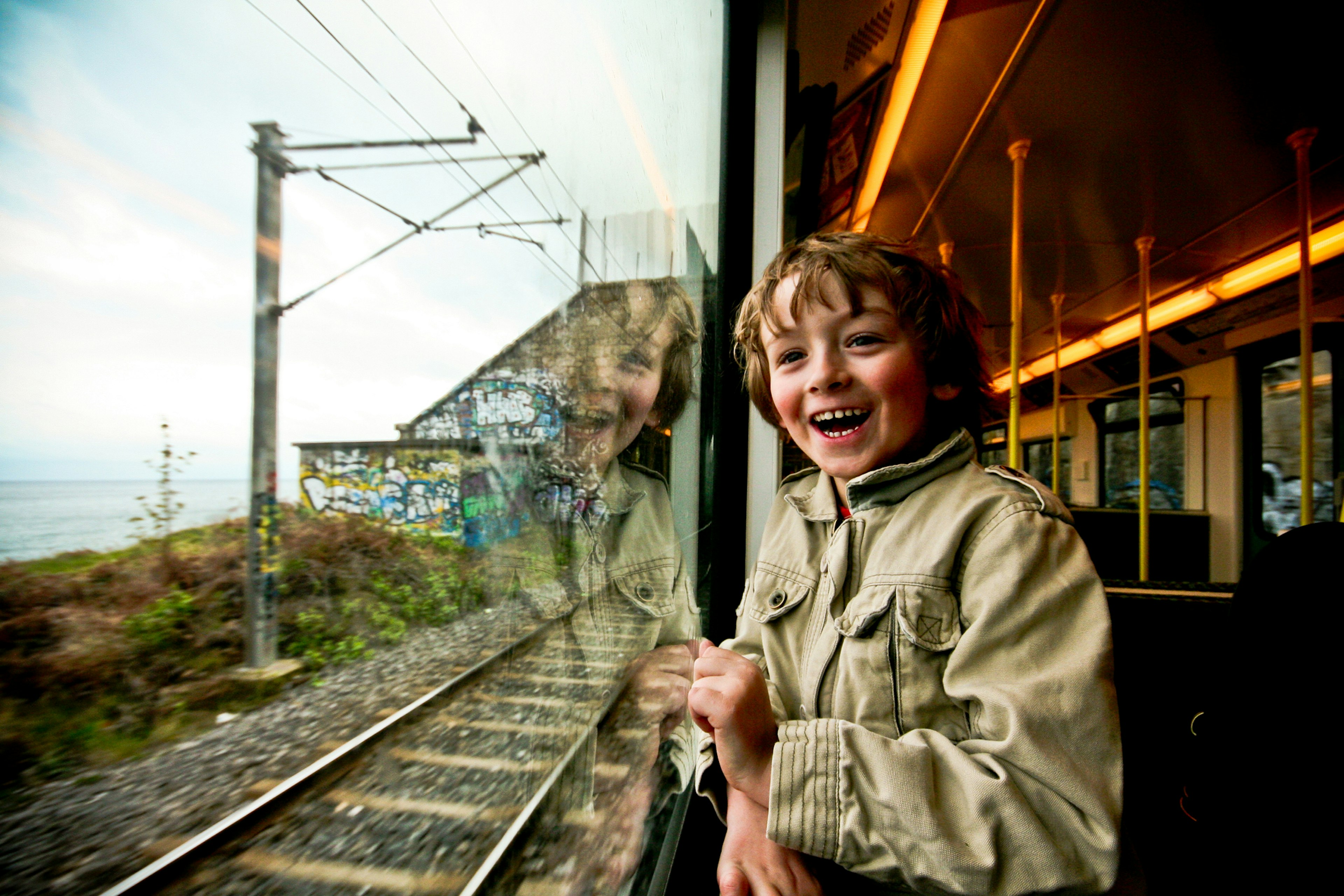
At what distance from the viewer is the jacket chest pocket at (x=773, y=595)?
2.59ft

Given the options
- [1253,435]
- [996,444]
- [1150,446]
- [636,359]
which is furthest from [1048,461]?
[636,359]

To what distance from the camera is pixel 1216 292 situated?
406cm

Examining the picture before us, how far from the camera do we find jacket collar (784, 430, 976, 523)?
28.3 inches

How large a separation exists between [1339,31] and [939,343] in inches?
93.2

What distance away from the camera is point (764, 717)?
0.61 m

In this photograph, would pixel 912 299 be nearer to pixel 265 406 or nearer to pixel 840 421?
pixel 840 421

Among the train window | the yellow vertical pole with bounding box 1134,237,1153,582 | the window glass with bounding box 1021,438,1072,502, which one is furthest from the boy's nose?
the window glass with bounding box 1021,438,1072,502

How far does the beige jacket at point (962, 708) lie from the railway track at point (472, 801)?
0.26 meters

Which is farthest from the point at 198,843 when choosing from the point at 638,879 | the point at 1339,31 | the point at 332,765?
the point at 1339,31

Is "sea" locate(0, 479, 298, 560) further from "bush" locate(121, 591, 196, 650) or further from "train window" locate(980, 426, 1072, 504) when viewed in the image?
"train window" locate(980, 426, 1072, 504)

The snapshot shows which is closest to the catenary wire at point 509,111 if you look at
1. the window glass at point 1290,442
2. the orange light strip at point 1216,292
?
the orange light strip at point 1216,292

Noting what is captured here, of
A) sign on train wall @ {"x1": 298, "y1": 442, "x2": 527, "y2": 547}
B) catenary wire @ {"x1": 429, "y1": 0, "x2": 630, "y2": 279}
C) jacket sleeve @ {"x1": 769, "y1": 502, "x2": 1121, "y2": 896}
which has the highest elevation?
catenary wire @ {"x1": 429, "y1": 0, "x2": 630, "y2": 279}

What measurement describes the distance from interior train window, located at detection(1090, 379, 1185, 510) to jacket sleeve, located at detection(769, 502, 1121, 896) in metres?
5.24

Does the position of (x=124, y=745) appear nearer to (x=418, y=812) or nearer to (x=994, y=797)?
(x=418, y=812)
